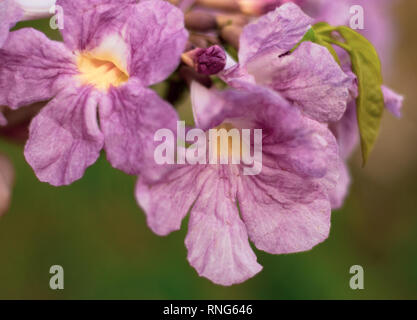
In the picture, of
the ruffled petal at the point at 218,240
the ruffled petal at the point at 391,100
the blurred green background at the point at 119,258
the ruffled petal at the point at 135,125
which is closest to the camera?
the ruffled petal at the point at 135,125

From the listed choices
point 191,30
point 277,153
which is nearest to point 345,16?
point 191,30

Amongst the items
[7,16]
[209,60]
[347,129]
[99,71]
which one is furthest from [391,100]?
[7,16]

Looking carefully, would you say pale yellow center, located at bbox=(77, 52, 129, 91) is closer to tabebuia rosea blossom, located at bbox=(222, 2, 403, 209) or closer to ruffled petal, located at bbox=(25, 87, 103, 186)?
ruffled petal, located at bbox=(25, 87, 103, 186)

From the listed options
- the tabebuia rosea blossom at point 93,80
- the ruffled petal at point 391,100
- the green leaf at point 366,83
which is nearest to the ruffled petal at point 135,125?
the tabebuia rosea blossom at point 93,80

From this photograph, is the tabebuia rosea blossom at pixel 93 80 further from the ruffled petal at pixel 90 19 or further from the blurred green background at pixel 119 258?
the blurred green background at pixel 119 258

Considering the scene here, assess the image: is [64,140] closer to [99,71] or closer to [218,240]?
[99,71]
